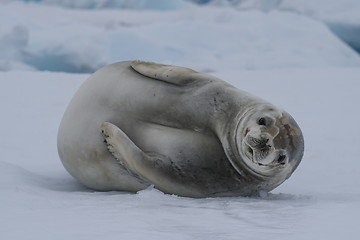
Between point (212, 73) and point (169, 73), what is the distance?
3.03 m

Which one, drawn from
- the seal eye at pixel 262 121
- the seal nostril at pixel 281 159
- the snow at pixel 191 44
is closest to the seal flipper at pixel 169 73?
the seal eye at pixel 262 121

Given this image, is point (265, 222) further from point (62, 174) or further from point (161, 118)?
point (62, 174)

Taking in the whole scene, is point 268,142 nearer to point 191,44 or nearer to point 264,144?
point 264,144

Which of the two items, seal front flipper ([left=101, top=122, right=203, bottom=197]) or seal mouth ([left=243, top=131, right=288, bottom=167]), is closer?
seal mouth ([left=243, top=131, right=288, bottom=167])

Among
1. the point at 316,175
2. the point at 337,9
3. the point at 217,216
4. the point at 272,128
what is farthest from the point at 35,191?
the point at 337,9

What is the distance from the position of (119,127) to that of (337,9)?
1100cm

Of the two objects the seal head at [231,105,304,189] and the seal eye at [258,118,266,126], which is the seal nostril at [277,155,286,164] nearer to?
the seal head at [231,105,304,189]

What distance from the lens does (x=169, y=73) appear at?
2.66 meters

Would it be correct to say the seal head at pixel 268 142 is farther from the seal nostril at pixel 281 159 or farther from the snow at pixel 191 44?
the snow at pixel 191 44

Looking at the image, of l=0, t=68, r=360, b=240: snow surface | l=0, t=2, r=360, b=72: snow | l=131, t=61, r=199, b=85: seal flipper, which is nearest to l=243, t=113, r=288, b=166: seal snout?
l=0, t=68, r=360, b=240: snow surface

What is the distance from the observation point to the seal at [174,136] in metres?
2.29

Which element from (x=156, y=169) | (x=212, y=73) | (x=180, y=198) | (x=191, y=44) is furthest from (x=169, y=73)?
(x=191, y=44)

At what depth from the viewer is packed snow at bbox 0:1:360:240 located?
5.39ft

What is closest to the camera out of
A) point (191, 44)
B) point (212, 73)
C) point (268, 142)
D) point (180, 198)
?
point (268, 142)
